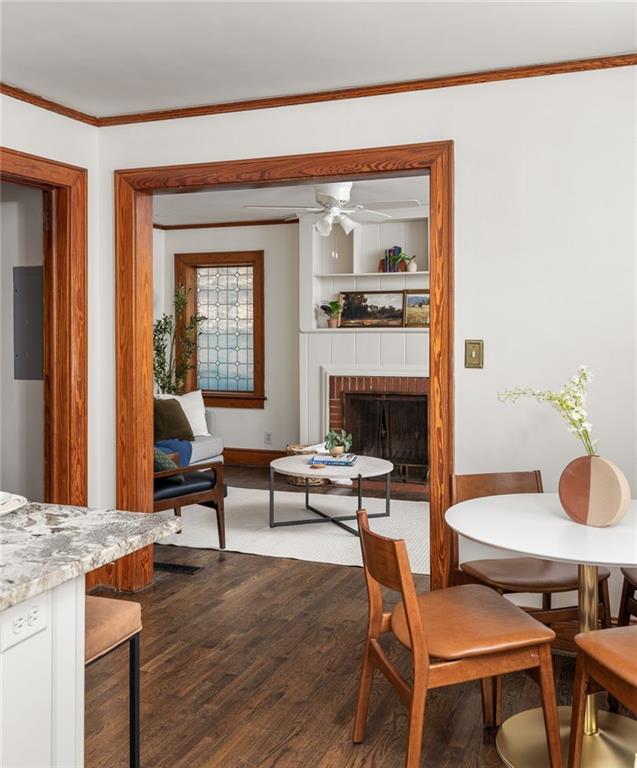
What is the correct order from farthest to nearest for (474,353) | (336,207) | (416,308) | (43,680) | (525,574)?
(416,308) → (336,207) → (474,353) → (525,574) → (43,680)

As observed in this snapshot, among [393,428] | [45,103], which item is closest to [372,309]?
[393,428]

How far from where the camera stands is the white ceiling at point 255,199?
19.8 ft

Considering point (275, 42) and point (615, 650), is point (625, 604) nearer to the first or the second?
point (615, 650)

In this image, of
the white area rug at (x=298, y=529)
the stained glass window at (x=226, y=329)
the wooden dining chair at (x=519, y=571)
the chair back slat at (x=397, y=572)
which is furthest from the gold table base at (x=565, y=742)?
the stained glass window at (x=226, y=329)

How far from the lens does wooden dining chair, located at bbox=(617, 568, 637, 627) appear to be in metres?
2.67

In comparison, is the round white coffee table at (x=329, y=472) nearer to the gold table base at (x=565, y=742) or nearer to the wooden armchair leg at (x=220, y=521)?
the wooden armchair leg at (x=220, y=521)

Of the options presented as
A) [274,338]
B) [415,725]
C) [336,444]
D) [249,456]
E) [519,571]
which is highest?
[274,338]

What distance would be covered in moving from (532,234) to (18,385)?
2.92 m

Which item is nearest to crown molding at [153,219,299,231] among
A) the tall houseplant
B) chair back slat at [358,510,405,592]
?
the tall houseplant

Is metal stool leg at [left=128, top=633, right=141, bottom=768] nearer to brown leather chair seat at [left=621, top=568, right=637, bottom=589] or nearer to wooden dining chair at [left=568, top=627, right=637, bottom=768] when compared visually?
wooden dining chair at [left=568, top=627, right=637, bottom=768]

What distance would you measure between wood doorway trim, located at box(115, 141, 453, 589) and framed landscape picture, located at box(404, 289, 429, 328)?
3.35 m

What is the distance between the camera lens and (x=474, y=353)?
3.31 m

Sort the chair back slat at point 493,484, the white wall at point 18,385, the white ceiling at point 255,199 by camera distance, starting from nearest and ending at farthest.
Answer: the chair back slat at point 493,484, the white wall at point 18,385, the white ceiling at point 255,199

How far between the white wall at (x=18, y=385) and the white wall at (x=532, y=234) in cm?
74
